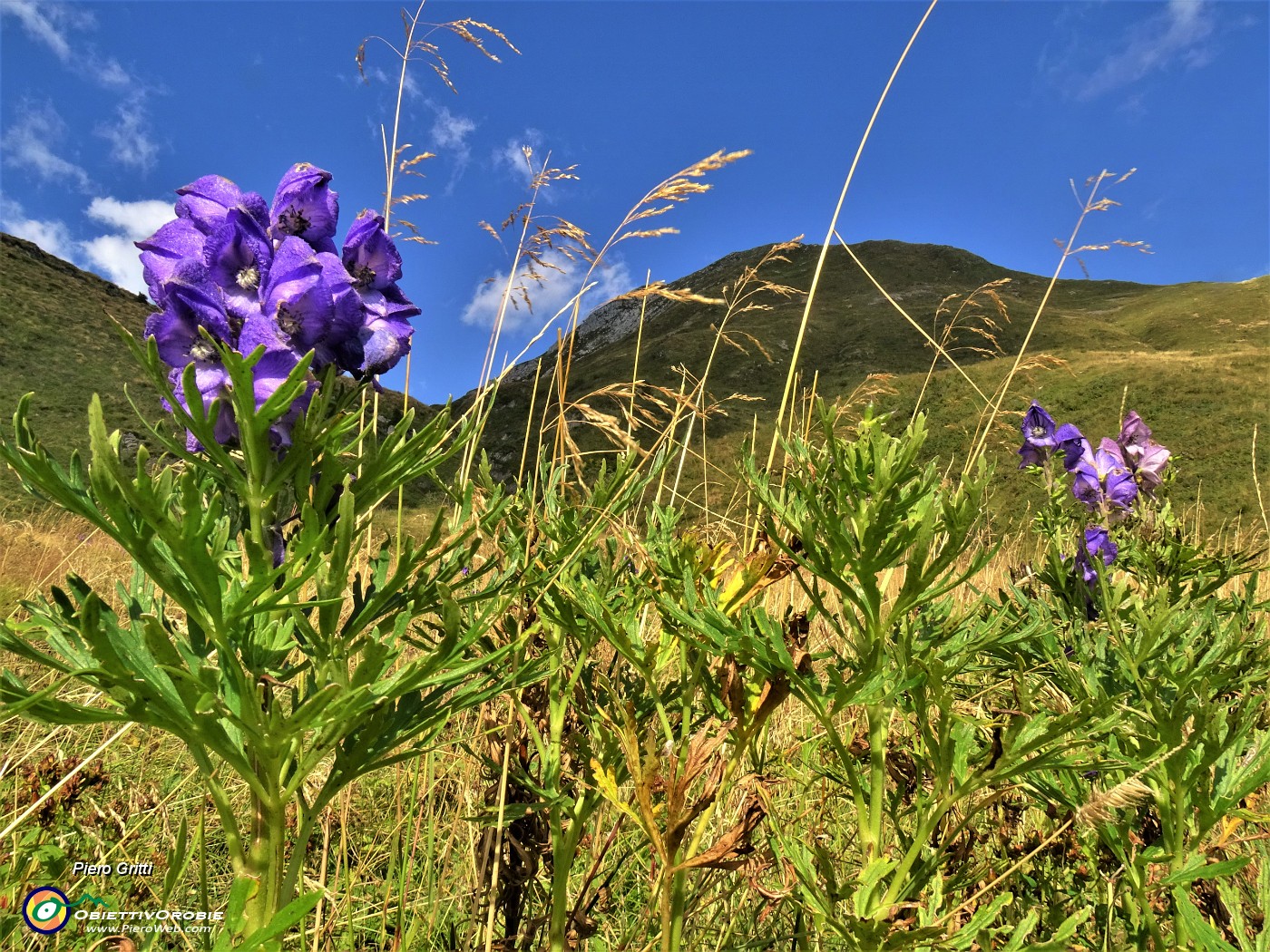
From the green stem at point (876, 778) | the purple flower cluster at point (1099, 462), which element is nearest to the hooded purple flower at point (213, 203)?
the green stem at point (876, 778)

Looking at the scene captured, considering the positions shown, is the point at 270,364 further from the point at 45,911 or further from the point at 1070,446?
the point at 1070,446

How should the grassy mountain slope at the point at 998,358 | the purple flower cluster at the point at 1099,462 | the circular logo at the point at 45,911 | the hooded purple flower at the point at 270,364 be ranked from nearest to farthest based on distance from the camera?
the hooded purple flower at the point at 270,364, the circular logo at the point at 45,911, the purple flower cluster at the point at 1099,462, the grassy mountain slope at the point at 998,358

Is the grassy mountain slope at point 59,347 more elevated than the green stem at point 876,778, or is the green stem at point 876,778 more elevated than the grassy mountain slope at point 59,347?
the grassy mountain slope at point 59,347

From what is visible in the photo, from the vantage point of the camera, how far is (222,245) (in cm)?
100

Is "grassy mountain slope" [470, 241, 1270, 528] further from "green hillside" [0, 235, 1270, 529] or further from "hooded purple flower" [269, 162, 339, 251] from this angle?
"hooded purple flower" [269, 162, 339, 251]

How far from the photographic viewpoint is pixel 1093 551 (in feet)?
7.78

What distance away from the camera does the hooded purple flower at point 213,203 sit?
103 cm

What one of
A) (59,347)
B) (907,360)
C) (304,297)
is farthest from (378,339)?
(907,360)

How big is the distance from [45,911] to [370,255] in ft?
4.10

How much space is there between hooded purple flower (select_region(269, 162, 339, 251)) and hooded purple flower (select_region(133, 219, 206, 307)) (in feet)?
0.36

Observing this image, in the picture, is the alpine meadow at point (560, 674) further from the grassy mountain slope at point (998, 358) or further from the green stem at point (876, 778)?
the grassy mountain slope at point (998, 358)

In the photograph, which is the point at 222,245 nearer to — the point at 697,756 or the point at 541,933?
the point at 697,756

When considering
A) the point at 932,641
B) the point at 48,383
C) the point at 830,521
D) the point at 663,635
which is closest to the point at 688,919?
the point at 663,635

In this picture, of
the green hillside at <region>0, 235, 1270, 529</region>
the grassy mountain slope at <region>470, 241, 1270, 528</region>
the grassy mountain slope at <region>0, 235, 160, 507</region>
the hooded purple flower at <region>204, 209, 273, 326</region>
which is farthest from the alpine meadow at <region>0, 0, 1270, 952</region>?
the grassy mountain slope at <region>0, 235, 160, 507</region>
